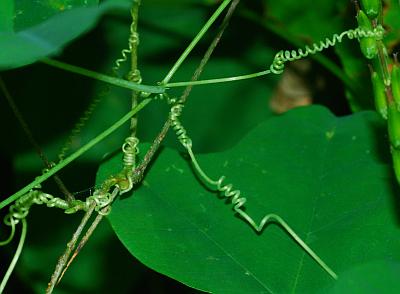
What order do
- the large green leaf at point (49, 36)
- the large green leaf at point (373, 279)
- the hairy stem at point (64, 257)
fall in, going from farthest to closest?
the hairy stem at point (64, 257) → the large green leaf at point (373, 279) → the large green leaf at point (49, 36)

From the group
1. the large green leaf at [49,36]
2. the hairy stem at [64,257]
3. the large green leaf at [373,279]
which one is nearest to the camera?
the large green leaf at [49,36]

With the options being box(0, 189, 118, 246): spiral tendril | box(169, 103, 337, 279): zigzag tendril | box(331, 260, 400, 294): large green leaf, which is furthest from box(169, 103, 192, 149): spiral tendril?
box(331, 260, 400, 294): large green leaf

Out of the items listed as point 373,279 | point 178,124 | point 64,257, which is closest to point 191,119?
point 178,124

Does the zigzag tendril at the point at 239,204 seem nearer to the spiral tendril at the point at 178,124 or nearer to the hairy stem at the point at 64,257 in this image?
the spiral tendril at the point at 178,124

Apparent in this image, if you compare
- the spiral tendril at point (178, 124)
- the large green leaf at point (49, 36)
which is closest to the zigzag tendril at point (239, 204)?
the spiral tendril at point (178, 124)

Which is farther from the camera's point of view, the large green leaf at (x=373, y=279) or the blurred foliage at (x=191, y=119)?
the blurred foliage at (x=191, y=119)

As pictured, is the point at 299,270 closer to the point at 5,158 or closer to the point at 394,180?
the point at 394,180

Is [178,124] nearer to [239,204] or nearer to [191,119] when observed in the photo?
[239,204]

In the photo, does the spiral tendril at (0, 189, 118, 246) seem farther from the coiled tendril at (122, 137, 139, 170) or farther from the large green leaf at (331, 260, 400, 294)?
the large green leaf at (331, 260, 400, 294)
